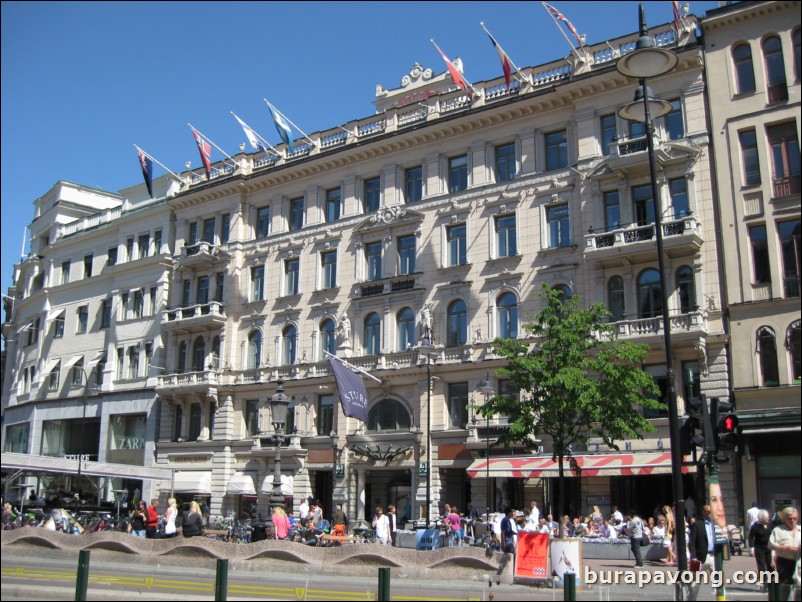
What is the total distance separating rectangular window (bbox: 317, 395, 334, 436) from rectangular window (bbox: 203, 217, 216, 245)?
13.6 meters

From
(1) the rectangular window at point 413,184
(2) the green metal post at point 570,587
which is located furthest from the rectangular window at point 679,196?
(2) the green metal post at point 570,587

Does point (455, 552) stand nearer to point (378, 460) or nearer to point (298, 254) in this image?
point (378, 460)

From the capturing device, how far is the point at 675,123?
35.6m

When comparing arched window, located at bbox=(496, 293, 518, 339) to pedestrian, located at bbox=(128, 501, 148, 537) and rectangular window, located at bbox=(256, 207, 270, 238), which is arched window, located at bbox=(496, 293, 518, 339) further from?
pedestrian, located at bbox=(128, 501, 148, 537)

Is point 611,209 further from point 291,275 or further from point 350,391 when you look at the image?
point 291,275

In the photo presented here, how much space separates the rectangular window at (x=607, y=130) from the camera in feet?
121

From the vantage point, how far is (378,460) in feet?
132

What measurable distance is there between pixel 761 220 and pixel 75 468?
31200mm

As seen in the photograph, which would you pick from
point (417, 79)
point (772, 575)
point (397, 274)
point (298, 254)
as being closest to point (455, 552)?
point (772, 575)

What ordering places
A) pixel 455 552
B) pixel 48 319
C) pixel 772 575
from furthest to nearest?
pixel 48 319 < pixel 455 552 < pixel 772 575

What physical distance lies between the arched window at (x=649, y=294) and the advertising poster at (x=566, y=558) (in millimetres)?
17269

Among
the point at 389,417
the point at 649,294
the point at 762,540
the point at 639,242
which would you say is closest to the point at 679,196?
the point at 639,242

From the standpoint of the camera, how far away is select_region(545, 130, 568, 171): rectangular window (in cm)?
3844

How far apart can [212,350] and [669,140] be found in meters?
27.9
